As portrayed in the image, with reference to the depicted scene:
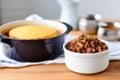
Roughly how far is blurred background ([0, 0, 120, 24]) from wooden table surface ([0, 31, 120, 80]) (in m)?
1.16

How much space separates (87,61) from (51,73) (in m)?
0.10

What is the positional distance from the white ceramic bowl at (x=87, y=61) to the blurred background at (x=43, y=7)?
120 centimetres

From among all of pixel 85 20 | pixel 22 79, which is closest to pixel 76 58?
pixel 22 79

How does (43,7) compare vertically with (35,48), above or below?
below

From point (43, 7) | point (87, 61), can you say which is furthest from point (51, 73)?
point (43, 7)

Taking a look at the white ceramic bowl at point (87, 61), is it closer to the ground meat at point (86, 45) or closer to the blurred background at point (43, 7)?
the ground meat at point (86, 45)

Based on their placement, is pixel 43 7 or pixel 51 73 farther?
pixel 43 7

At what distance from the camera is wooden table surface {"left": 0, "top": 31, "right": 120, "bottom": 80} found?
1.95ft

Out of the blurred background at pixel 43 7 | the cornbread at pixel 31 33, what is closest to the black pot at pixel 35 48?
the cornbread at pixel 31 33

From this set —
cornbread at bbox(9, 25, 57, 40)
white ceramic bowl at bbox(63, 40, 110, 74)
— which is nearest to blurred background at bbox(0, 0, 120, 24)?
cornbread at bbox(9, 25, 57, 40)

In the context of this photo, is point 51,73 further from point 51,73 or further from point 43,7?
point 43,7

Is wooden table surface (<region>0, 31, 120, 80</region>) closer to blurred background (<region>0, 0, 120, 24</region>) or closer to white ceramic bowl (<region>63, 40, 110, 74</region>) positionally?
white ceramic bowl (<region>63, 40, 110, 74</region>)

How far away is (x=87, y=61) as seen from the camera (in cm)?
58

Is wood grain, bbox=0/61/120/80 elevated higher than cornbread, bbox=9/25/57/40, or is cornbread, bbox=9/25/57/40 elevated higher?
cornbread, bbox=9/25/57/40
